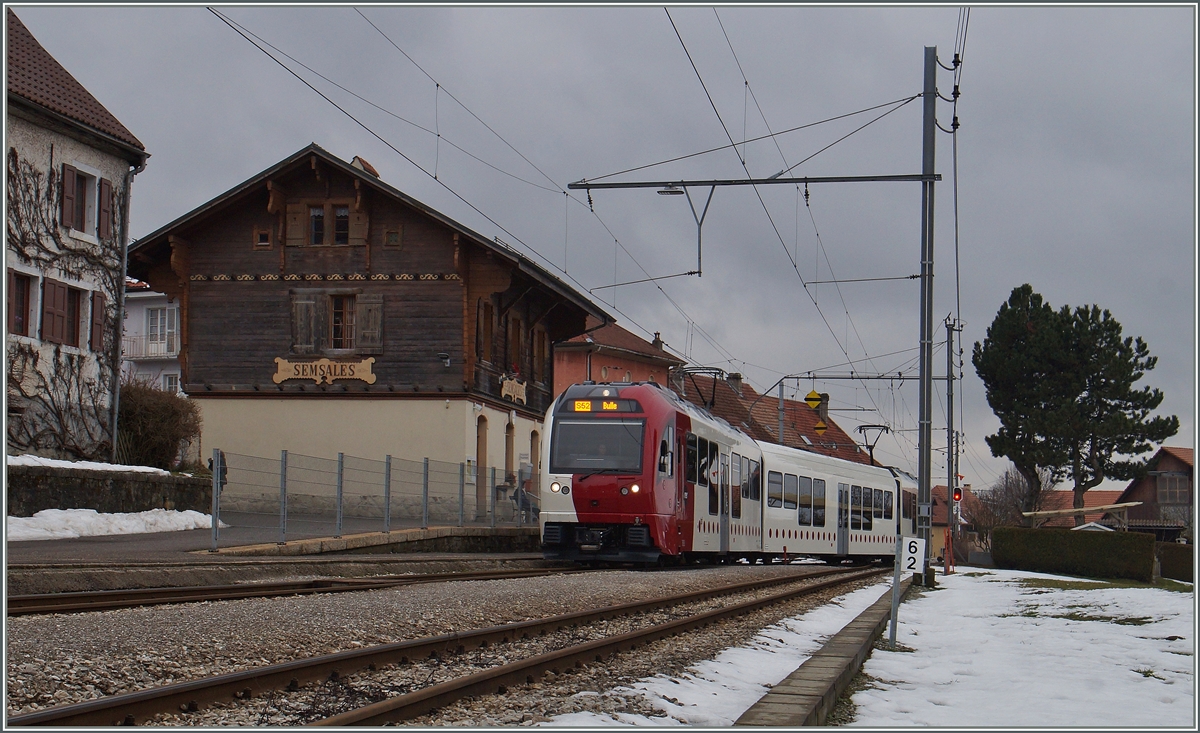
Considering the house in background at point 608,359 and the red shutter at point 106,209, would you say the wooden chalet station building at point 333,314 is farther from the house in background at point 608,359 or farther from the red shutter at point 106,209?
the house in background at point 608,359

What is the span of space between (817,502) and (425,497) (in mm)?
10404

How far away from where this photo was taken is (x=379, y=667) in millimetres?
8281

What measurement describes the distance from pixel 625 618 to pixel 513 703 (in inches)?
213

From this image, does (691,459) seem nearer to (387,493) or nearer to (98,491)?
(387,493)

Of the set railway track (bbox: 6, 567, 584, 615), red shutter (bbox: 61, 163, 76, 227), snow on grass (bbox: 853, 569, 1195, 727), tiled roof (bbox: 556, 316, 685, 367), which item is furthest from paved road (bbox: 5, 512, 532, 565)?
tiled roof (bbox: 556, 316, 685, 367)

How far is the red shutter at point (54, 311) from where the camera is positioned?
2847 cm

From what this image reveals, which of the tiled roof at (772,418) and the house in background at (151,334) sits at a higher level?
the house in background at (151,334)

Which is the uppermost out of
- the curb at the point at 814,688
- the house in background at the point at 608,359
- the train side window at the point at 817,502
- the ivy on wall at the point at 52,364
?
the house in background at the point at 608,359

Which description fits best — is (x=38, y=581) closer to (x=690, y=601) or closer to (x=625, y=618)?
(x=625, y=618)

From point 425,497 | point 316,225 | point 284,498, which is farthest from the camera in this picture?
point 316,225

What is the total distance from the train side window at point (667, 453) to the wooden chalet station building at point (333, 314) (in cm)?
1436

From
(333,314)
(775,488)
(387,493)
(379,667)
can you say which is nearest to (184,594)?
(379,667)

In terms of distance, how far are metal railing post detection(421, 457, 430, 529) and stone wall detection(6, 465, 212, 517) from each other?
4590 millimetres

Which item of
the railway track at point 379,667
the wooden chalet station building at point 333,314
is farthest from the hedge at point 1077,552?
the railway track at point 379,667
